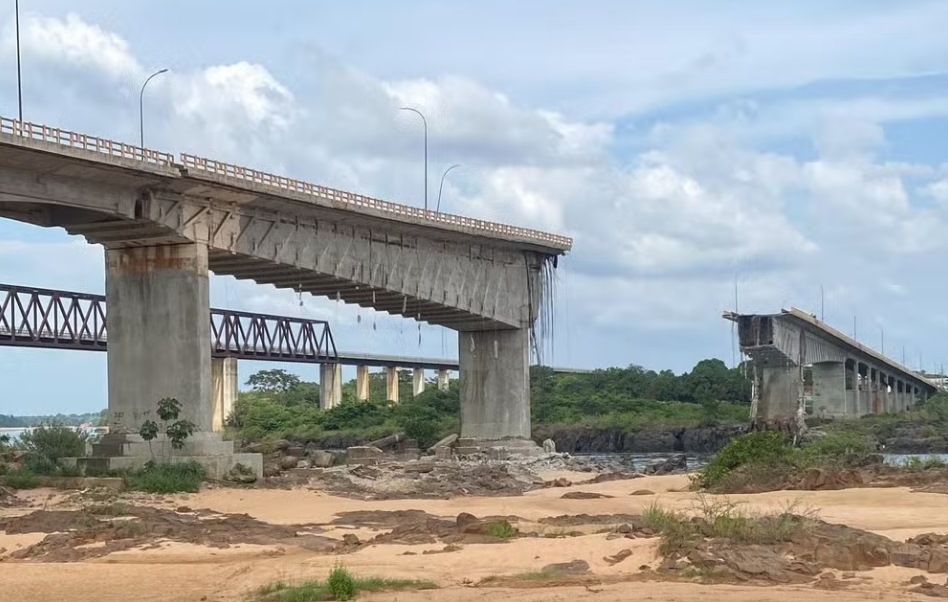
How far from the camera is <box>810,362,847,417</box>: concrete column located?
4670 inches

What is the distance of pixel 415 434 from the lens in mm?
86688

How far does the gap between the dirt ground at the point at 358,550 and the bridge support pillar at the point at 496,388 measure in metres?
36.0

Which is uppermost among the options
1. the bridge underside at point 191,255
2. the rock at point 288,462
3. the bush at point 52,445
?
the bridge underside at point 191,255

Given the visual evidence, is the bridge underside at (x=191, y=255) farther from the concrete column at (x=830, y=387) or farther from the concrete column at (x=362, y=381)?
the concrete column at (x=362, y=381)

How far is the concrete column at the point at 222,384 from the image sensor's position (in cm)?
10600

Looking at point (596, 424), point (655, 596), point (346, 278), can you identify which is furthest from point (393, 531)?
point (596, 424)

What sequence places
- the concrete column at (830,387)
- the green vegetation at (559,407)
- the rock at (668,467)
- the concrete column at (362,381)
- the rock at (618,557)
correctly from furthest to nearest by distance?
the concrete column at (362,381) < the concrete column at (830,387) < the green vegetation at (559,407) < the rock at (668,467) < the rock at (618,557)

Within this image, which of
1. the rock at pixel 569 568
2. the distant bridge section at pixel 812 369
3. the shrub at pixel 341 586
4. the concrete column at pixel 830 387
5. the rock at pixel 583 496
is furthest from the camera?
the concrete column at pixel 830 387

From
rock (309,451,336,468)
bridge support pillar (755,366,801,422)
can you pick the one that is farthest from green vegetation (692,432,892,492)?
bridge support pillar (755,366,801,422)

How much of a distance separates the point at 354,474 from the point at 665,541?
3194 cm

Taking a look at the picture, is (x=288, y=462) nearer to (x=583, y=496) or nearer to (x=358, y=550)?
(x=583, y=496)

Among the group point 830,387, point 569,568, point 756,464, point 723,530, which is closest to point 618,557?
point 569,568

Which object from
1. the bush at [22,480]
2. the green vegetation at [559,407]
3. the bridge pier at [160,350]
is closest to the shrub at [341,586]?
the bush at [22,480]

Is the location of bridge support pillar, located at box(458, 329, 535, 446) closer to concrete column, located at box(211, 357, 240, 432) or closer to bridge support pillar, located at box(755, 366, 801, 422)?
concrete column, located at box(211, 357, 240, 432)
